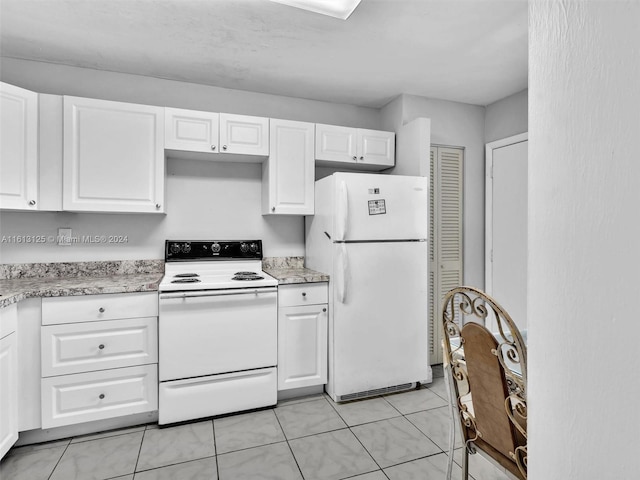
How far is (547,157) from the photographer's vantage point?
1.73ft

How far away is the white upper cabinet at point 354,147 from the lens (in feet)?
9.95

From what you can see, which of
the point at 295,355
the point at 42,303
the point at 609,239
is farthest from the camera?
the point at 295,355

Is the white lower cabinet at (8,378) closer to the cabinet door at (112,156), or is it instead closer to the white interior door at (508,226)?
the cabinet door at (112,156)

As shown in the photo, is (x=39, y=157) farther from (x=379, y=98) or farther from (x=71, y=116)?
(x=379, y=98)

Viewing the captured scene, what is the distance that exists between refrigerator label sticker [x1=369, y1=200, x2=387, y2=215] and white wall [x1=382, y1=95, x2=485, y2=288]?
1018 millimetres

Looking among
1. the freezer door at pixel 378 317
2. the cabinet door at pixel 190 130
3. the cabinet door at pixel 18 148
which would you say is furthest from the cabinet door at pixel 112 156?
the freezer door at pixel 378 317

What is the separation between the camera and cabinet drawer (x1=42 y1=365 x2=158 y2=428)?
2.13m

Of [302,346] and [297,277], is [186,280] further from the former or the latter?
[302,346]

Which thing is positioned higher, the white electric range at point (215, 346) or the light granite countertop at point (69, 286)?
the light granite countertop at point (69, 286)

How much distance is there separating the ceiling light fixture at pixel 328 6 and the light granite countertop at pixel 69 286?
1.80m

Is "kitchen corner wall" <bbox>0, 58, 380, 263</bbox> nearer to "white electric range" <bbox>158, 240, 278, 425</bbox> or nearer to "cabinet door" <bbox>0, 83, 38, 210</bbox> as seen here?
"cabinet door" <bbox>0, 83, 38, 210</bbox>

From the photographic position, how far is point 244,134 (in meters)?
2.80

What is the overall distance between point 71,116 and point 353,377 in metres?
2.61

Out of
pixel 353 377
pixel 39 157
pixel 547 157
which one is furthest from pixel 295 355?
pixel 547 157
